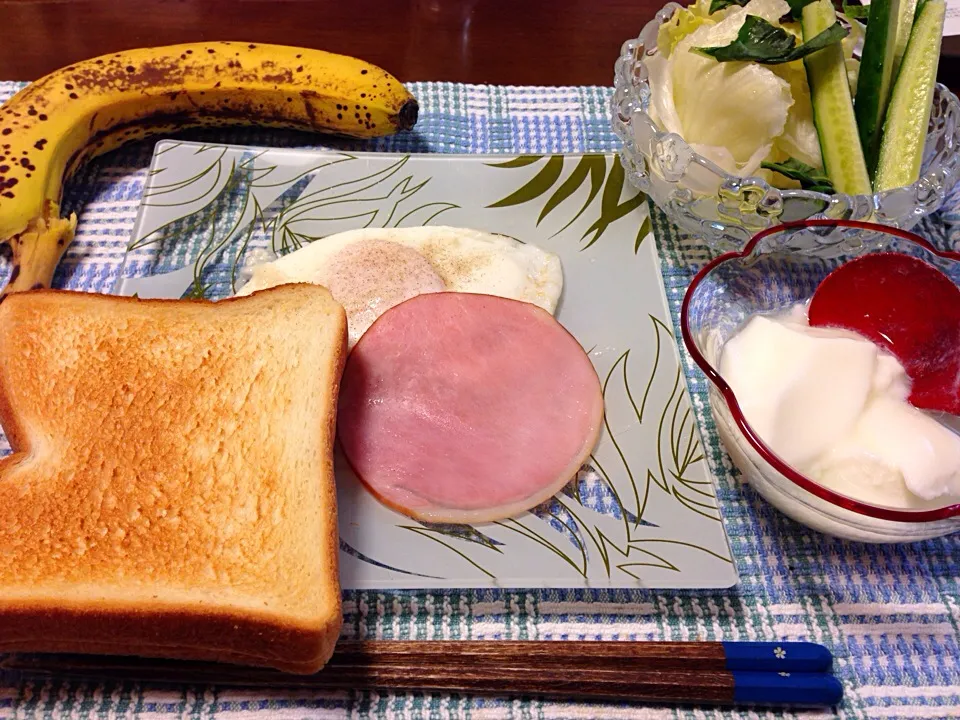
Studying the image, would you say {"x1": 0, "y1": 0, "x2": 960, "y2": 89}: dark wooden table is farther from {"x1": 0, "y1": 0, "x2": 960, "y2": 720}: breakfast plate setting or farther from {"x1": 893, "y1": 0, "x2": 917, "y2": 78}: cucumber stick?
{"x1": 893, "y1": 0, "x2": 917, "y2": 78}: cucumber stick

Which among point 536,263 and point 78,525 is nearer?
point 78,525

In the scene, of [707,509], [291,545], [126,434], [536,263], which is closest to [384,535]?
[291,545]

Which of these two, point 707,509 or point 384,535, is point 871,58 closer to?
point 707,509

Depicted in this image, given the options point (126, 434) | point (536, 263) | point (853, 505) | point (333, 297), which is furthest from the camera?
point (536, 263)

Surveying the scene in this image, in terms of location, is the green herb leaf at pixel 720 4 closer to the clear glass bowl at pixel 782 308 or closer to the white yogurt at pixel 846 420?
the clear glass bowl at pixel 782 308

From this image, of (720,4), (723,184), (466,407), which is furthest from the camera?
(720,4)

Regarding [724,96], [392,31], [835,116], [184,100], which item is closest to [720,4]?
[724,96]

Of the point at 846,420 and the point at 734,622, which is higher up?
the point at 846,420

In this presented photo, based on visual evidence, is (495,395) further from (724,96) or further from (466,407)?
(724,96)
